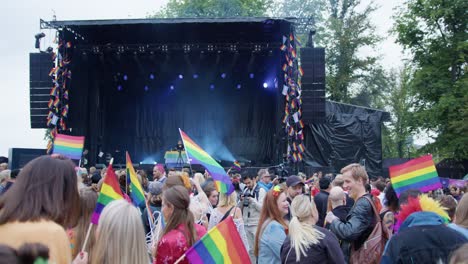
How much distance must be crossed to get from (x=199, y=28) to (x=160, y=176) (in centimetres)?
1272

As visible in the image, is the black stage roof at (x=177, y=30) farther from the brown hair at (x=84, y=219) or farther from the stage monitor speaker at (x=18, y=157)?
the brown hair at (x=84, y=219)

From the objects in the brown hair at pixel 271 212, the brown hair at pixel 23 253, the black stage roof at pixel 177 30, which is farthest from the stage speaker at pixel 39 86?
the brown hair at pixel 23 253

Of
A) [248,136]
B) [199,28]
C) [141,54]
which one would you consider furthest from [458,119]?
[141,54]

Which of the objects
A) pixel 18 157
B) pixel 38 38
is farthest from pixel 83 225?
pixel 38 38

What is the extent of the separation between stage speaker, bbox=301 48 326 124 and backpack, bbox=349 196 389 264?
15779 millimetres

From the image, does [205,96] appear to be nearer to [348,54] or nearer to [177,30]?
[177,30]

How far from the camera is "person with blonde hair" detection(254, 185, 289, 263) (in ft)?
16.1

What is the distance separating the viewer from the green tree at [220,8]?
129ft

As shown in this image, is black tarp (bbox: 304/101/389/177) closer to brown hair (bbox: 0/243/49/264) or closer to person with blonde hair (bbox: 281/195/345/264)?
person with blonde hair (bbox: 281/195/345/264)

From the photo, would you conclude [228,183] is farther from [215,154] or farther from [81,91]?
[215,154]

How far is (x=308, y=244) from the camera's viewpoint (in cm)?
398

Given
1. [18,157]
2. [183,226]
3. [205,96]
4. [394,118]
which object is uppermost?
[205,96]

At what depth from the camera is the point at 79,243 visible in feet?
12.2

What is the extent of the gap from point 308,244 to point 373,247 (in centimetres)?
90
